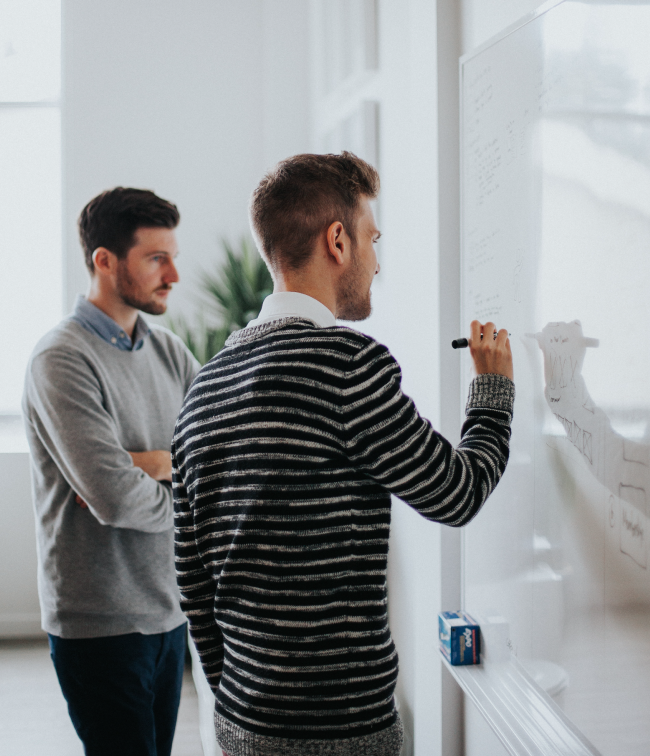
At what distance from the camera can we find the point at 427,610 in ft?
5.60

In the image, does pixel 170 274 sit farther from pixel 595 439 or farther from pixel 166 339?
pixel 595 439

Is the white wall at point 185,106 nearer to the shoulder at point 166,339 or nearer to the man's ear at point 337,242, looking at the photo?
the shoulder at point 166,339

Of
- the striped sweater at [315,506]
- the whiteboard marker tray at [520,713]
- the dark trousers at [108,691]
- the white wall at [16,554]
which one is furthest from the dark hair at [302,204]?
the white wall at [16,554]

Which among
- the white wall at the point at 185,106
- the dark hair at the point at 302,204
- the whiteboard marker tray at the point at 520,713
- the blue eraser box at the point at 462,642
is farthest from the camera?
the white wall at the point at 185,106

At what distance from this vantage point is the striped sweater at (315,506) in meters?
0.84

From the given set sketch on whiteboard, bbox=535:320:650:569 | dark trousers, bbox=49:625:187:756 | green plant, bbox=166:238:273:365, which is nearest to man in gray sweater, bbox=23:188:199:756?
dark trousers, bbox=49:625:187:756

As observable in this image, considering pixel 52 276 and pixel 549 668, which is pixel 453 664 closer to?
pixel 549 668

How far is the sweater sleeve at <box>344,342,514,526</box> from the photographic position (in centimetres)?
83

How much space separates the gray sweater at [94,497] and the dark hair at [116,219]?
208 mm

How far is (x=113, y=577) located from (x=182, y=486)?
0.59 metres

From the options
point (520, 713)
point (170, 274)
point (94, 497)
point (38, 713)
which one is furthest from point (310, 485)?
point (38, 713)

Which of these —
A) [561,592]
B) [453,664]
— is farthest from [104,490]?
[561,592]

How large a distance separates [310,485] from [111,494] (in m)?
0.71

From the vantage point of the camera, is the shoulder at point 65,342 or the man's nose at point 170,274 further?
the man's nose at point 170,274
